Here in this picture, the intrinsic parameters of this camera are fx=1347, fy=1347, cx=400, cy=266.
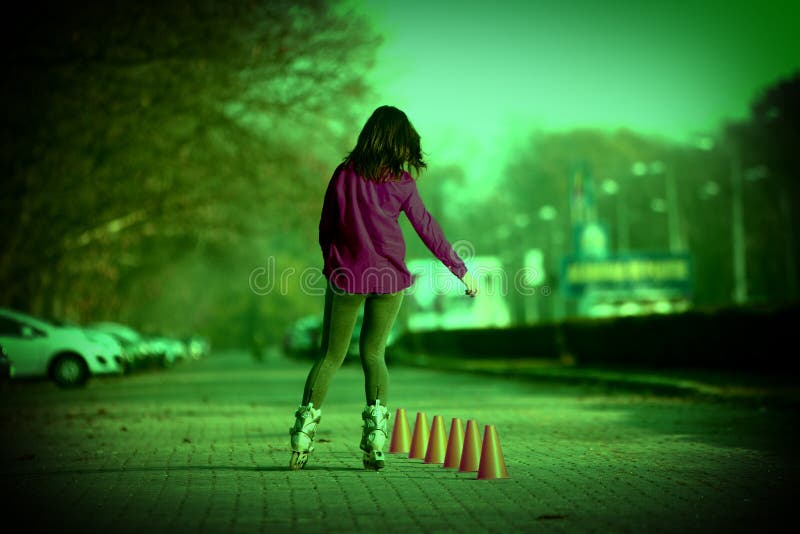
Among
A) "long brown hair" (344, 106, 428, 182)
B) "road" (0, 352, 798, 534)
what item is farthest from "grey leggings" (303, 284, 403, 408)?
"long brown hair" (344, 106, 428, 182)

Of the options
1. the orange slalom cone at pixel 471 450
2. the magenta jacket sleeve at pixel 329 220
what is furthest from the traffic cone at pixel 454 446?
the magenta jacket sleeve at pixel 329 220

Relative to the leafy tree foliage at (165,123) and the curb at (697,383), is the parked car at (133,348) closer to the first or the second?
the leafy tree foliage at (165,123)

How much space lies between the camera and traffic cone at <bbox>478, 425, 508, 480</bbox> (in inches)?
329

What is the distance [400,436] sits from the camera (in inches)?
410

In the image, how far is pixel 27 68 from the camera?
2878 cm

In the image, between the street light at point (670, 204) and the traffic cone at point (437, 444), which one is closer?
the traffic cone at point (437, 444)

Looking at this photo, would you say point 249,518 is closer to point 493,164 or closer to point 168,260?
point 168,260

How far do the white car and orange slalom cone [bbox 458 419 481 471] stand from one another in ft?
60.1

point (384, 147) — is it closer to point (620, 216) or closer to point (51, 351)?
point (51, 351)

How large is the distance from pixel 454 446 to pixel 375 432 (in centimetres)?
81

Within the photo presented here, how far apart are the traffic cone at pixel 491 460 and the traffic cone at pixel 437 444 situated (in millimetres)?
985

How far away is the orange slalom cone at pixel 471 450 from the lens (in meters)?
8.78

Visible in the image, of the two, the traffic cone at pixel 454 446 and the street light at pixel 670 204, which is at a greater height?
the street light at pixel 670 204

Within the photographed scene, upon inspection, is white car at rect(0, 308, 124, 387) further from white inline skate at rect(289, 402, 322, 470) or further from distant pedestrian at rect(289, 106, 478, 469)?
distant pedestrian at rect(289, 106, 478, 469)
